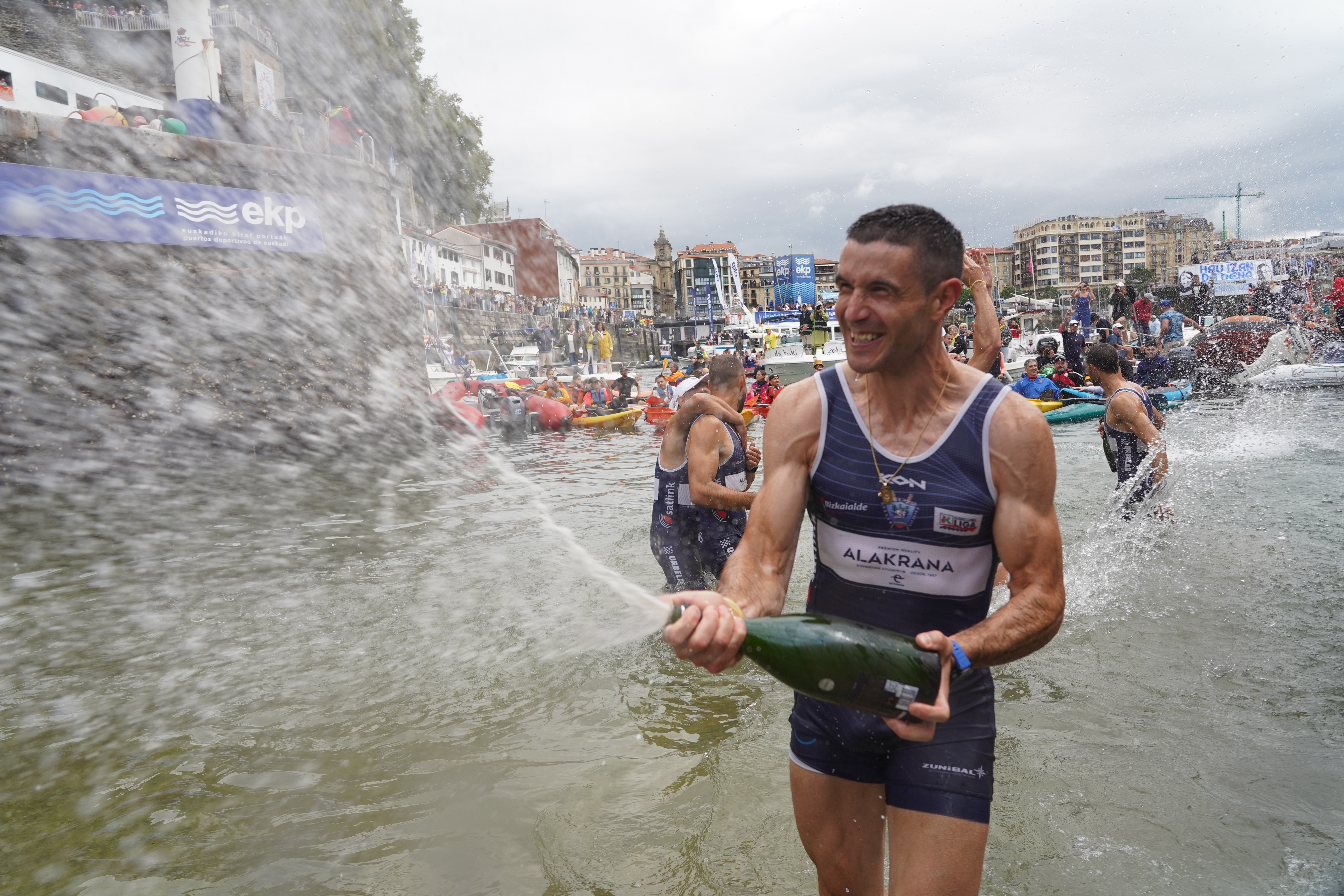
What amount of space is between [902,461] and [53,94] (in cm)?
4102

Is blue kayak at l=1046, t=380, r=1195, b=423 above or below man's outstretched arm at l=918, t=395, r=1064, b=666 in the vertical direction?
below

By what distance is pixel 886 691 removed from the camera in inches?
72.1

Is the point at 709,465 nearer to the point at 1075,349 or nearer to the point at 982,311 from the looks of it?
the point at 982,311

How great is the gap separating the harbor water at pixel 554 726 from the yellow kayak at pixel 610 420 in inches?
539

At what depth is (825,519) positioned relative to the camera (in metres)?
2.38

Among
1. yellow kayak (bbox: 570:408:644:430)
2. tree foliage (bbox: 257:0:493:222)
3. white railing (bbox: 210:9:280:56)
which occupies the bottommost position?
yellow kayak (bbox: 570:408:644:430)

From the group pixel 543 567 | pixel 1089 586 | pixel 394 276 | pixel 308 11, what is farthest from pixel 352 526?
pixel 308 11

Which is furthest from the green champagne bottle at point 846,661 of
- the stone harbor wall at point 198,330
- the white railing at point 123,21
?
the white railing at point 123,21

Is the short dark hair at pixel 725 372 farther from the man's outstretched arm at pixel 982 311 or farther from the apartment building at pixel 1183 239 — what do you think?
the apartment building at pixel 1183 239

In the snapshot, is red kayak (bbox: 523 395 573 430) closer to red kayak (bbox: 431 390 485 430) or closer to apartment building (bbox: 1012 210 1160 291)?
red kayak (bbox: 431 390 485 430)

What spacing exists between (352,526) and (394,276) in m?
11.9

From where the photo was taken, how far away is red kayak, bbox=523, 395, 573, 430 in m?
23.5

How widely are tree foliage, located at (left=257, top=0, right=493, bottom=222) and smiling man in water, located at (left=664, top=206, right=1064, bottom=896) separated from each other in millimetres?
22109

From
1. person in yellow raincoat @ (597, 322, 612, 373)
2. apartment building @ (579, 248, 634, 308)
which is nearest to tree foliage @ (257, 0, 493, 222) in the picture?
person in yellow raincoat @ (597, 322, 612, 373)
